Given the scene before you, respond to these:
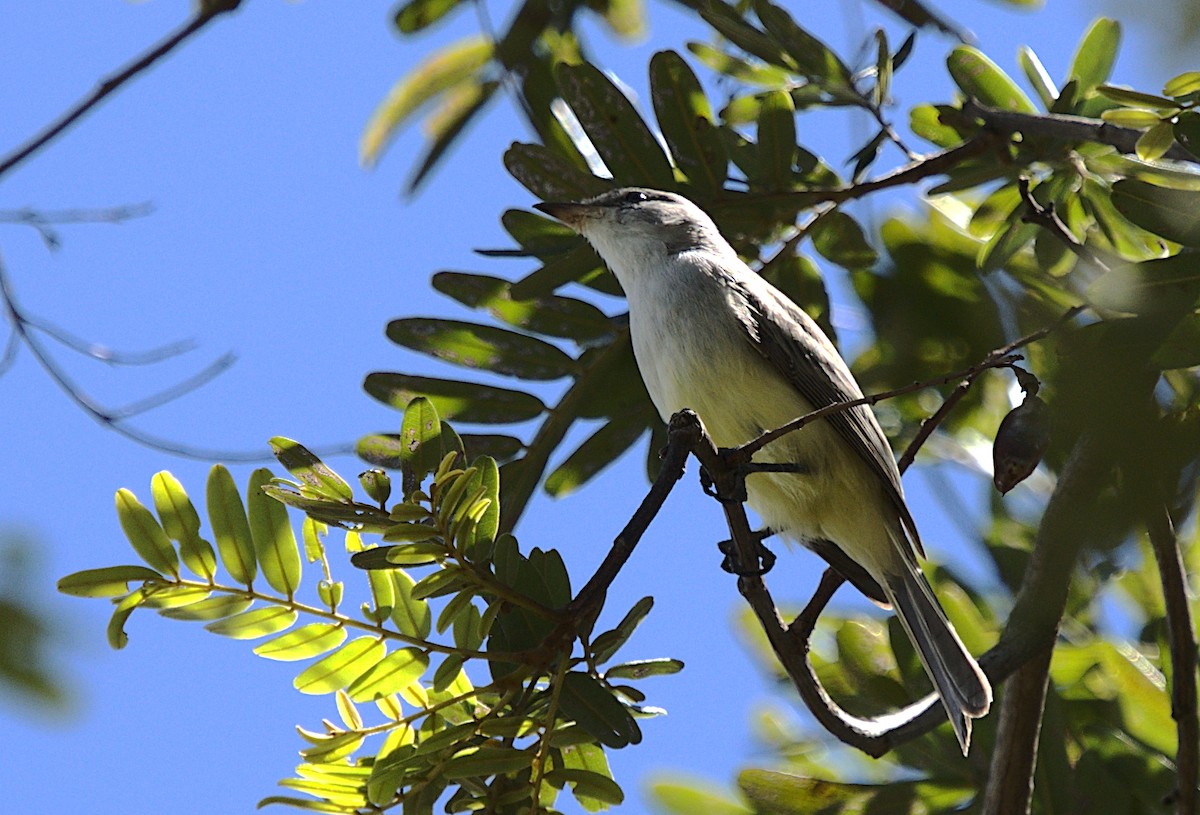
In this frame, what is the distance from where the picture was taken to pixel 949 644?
2.97 metres

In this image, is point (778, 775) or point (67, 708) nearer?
point (67, 708)

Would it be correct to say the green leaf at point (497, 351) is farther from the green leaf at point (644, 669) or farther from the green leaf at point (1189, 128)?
the green leaf at point (1189, 128)

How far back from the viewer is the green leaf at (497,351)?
331 cm

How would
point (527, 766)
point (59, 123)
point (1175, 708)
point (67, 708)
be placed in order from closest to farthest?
point (67, 708), point (527, 766), point (1175, 708), point (59, 123)

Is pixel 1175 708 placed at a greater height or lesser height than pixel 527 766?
greater

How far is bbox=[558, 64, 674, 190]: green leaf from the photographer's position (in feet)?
11.0

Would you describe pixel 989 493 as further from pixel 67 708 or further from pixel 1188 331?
pixel 67 708

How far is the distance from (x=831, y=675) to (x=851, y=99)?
59.3 inches

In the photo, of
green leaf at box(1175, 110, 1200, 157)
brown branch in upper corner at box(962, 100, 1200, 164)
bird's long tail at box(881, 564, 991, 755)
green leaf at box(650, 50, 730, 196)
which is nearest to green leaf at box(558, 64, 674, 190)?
green leaf at box(650, 50, 730, 196)

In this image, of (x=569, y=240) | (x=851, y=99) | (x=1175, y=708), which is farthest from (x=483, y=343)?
(x=1175, y=708)

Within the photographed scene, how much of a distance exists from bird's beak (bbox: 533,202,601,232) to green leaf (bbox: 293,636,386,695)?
1560mm

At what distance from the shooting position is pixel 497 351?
336 cm

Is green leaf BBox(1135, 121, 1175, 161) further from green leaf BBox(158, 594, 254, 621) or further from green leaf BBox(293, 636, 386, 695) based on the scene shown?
green leaf BBox(158, 594, 254, 621)

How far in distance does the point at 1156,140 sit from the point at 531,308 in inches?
63.9
